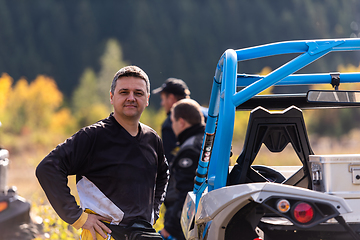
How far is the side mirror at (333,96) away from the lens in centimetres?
281

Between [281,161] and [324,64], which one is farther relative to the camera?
[324,64]

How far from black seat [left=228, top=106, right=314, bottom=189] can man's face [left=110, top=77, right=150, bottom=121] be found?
703mm

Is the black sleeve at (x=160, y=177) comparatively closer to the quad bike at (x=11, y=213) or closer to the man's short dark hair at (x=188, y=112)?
the man's short dark hair at (x=188, y=112)

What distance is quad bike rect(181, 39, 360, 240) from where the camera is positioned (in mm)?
2211

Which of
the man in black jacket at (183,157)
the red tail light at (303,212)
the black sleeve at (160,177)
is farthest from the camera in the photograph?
the man in black jacket at (183,157)

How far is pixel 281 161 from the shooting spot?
18703 millimetres

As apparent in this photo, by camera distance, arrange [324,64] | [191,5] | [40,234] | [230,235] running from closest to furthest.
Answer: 1. [230,235]
2. [40,234]
3. [324,64]
4. [191,5]

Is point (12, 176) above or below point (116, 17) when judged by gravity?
below

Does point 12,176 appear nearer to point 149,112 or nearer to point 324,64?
point 149,112

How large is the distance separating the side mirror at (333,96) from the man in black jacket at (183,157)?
74.4 inches

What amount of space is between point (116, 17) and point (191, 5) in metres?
10.8

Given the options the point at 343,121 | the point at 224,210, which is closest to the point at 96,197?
the point at 224,210

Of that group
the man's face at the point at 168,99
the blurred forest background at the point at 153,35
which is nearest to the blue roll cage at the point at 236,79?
the man's face at the point at 168,99

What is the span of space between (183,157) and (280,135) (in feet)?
6.77
